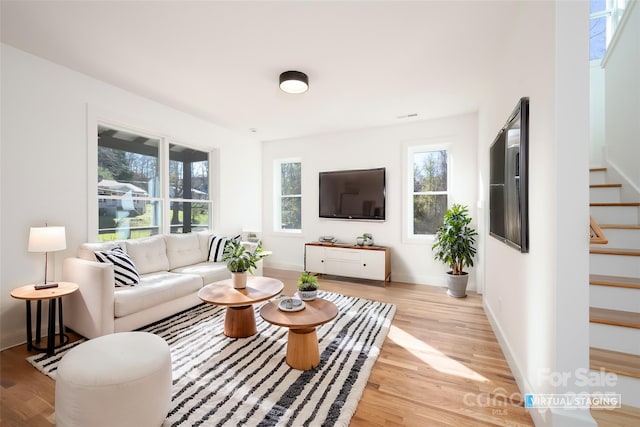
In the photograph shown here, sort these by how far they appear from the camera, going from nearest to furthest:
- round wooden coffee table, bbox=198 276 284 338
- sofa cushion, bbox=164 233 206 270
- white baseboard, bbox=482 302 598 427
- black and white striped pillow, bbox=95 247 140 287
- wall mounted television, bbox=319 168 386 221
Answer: white baseboard, bbox=482 302 598 427 < round wooden coffee table, bbox=198 276 284 338 < black and white striped pillow, bbox=95 247 140 287 < sofa cushion, bbox=164 233 206 270 < wall mounted television, bbox=319 168 386 221

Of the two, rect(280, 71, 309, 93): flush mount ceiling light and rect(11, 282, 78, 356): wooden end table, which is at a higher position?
rect(280, 71, 309, 93): flush mount ceiling light

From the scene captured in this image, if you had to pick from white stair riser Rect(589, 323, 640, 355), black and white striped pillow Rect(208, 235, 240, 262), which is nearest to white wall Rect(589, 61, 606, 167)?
white stair riser Rect(589, 323, 640, 355)

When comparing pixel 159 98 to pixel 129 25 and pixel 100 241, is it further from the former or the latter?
pixel 100 241

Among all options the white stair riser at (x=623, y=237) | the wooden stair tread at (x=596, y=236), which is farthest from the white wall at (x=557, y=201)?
the white stair riser at (x=623, y=237)

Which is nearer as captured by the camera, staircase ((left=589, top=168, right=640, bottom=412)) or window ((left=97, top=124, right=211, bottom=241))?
staircase ((left=589, top=168, right=640, bottom=412))

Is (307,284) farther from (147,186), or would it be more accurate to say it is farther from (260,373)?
(147,186)

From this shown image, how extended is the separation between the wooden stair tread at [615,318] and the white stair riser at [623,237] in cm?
67

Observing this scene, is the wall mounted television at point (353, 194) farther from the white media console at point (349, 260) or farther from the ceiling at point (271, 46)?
the ceiling at point (271, 46)

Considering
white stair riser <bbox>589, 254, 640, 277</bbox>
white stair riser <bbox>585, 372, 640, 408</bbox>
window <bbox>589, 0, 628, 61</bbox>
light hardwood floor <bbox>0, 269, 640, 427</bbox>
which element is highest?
window <bbox>589, 0, 628, 61</bbox>

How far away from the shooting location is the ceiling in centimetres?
196

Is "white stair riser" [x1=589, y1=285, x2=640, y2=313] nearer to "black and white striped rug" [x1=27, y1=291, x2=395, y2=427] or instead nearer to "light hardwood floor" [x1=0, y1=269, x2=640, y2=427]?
"light hardwood floor" [x1=0, y1=269, x2=640, y2=427]

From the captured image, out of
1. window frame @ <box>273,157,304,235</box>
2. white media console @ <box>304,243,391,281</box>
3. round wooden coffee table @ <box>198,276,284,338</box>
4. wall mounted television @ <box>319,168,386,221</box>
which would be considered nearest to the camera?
round wooden coffee table @ <box>198,276,284,338</box>

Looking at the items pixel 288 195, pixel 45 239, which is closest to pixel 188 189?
pixel 288 195

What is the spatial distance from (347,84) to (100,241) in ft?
11.2
